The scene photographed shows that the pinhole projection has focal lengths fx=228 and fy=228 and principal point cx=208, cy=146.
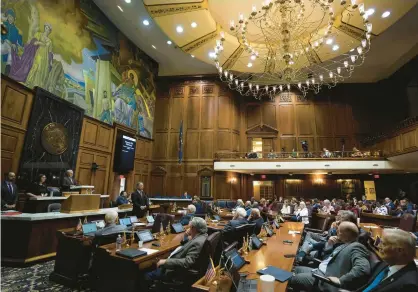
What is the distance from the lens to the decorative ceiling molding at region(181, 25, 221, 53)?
11.1 m

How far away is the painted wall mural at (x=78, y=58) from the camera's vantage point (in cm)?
684

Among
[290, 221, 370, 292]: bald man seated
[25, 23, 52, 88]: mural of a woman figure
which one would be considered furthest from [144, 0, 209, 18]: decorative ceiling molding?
[290, 221, 370, 292]: bald man seated

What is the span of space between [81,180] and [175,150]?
6442 mm

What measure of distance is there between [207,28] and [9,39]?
736cm

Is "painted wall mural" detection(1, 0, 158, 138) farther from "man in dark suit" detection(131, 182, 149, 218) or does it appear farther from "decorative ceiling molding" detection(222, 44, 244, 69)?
"decorative ceiling molding" detection(222, 44, 244, 69)

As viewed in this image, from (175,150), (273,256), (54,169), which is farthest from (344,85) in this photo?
(54,169)

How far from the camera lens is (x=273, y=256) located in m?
2.97

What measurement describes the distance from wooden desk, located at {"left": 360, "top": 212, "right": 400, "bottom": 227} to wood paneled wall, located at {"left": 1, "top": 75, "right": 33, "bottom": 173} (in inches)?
441

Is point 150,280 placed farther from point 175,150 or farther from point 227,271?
point 175,150

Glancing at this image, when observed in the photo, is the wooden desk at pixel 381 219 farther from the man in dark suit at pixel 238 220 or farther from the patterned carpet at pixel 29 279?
the patterned carpet at pixel 29 279

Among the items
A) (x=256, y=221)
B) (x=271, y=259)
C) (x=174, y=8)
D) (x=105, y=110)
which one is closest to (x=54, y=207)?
(x=256, y=221)

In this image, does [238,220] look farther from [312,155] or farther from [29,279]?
[312,155]

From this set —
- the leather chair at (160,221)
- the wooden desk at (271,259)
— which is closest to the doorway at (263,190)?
the leather chair at (160,221)

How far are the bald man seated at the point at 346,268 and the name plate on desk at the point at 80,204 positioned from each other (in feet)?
15.6
